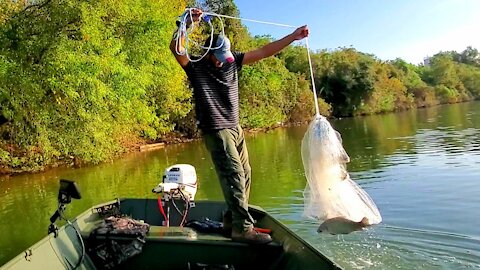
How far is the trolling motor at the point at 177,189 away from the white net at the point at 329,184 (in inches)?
92.2

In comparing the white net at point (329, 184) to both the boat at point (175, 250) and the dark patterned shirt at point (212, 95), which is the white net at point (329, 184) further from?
the dark patterned shirt at point (212, 95)

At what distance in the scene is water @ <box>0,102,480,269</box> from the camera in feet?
21.7

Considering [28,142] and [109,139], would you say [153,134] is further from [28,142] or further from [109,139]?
[28,142]

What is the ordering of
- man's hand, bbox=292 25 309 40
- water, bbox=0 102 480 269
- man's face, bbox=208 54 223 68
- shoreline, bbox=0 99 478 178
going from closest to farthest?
man's hand, bbox=292 25 309 40
man's face, bbox=208 54 223 68
water, bbox=0 102 480 269
shoreline, bbox=0 99 478 178

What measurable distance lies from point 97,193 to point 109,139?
5231 mm

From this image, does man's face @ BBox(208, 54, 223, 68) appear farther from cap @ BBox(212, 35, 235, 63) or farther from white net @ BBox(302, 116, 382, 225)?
white net @ BBox(302, 116, 382, 225)

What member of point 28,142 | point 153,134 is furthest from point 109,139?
point 153,134

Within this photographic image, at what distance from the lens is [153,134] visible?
24953mm

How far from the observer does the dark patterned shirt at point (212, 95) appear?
431 centimetres

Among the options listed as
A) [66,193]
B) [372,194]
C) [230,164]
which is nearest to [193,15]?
[230,164]

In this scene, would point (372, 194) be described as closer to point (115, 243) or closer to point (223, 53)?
point (115, 243)

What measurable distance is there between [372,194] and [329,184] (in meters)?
6.29

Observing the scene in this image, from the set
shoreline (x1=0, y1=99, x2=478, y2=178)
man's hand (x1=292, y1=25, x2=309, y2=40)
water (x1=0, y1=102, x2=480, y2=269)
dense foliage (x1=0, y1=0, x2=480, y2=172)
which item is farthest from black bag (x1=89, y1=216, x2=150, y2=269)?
dense foliage (x1=0, y1=0, x2=480, y2=172)

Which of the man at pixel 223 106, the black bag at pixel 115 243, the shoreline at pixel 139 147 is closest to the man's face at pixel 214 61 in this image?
the man at pixel 223 106
